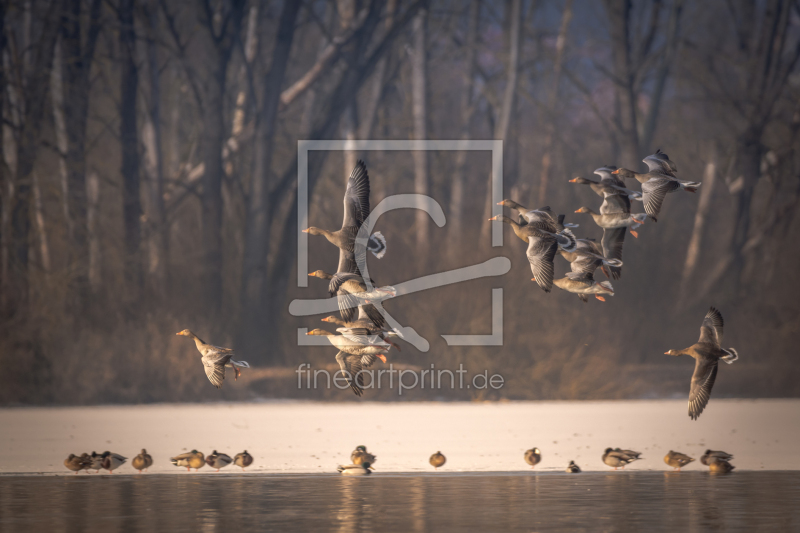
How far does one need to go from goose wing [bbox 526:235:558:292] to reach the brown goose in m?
1.20

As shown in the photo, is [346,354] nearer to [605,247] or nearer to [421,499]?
[421,499]

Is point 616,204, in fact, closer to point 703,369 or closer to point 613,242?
point 613,242

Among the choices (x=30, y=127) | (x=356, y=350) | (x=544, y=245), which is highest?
(x=30, y=127)

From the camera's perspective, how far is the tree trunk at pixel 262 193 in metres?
27.7

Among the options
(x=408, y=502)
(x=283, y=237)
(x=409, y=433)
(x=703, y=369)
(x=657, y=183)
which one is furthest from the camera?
(x=283, y=237)

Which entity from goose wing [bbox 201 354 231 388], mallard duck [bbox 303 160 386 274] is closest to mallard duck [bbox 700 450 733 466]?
mallard duck [bbox 303 160 386 274]

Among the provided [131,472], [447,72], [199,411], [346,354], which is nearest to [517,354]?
[199,411]

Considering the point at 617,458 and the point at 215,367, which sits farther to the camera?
the point at 617,458

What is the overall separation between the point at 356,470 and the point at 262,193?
14394 mm

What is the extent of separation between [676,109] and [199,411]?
2153 centimetres

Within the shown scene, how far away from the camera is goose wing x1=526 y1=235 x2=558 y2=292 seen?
1012 centimetres

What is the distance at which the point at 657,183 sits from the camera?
10297mm

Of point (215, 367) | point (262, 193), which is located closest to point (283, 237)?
point (262, 193)

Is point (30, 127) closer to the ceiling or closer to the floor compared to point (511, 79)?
A: closer to the floor
